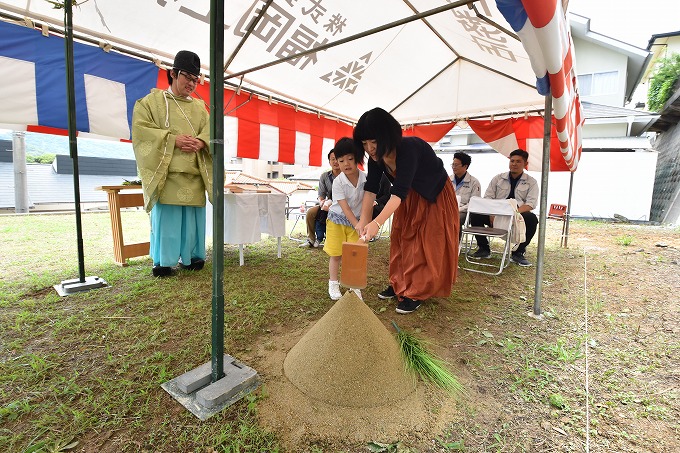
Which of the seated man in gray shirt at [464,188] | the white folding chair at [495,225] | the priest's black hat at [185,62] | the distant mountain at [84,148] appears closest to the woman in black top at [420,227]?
the white folding chair at [495,225]

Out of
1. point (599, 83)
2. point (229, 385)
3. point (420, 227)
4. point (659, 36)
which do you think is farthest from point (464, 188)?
point (659, 36)

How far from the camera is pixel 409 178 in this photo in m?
1.96

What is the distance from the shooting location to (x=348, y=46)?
3654 millimetres

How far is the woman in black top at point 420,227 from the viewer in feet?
7.34

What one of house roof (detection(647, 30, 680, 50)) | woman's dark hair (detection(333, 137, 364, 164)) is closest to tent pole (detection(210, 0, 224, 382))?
woman's dark hair (detection(333, 137, 364, 164))

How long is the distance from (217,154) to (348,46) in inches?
121

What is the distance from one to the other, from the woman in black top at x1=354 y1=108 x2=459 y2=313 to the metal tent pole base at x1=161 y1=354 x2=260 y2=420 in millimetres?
1122

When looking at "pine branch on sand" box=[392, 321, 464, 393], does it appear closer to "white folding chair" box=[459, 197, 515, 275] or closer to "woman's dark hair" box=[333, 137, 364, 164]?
"woman's dark hair" box=[333, 137, 364, 164]

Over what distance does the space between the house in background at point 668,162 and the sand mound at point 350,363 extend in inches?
434

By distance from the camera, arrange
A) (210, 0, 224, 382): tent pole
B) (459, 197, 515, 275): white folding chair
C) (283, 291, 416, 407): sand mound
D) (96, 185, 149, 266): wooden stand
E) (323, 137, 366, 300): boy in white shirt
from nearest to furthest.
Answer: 1. (210, 0, 224, 382): tent pole
2. (283, 291, 416, 407): sand mound
3. (323, 137, 366, 300): boy in white shirt
4. (96, 185, 149, 266): wooden stand
5. (459, 197, 515, 275): white folding chair

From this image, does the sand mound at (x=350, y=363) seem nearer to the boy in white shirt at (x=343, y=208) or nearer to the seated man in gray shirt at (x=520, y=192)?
the boy in white shirt at (x=343, y=208)

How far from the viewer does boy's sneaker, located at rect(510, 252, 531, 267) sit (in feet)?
13.5

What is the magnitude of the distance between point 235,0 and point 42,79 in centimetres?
187

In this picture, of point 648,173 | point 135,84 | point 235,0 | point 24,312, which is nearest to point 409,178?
point 235,0
